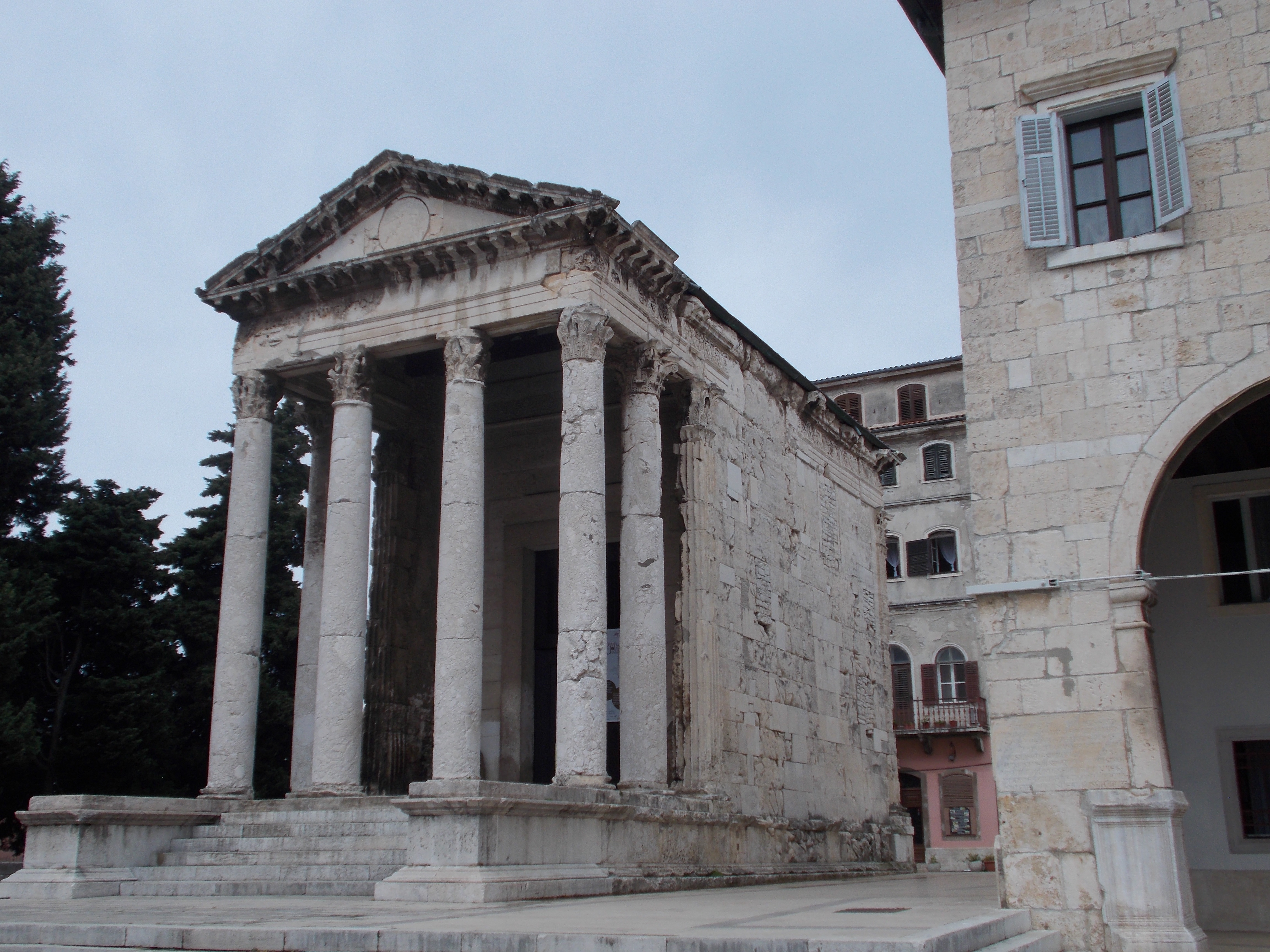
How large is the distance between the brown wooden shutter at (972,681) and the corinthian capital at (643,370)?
19609 mm

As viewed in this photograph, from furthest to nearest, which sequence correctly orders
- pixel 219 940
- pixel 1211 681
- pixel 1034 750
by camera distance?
pixel 1211 681
pixel 1034 750
pixel 219 940

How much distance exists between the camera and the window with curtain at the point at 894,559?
35634 mm

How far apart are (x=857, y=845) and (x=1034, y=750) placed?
12.9 m

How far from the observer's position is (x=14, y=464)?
72.9 feet

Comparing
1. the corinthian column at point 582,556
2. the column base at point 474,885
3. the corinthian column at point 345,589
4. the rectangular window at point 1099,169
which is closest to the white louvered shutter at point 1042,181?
the rectangular window at point 1099,169

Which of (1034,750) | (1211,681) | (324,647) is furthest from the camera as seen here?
(324,647)

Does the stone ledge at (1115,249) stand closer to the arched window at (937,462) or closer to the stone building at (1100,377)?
the stone building at (1100,377)

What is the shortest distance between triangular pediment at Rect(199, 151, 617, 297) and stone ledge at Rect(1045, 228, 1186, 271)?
667cm

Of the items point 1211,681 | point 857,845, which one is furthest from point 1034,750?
point 857,845

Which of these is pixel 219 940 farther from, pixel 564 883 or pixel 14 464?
pixel 14 464

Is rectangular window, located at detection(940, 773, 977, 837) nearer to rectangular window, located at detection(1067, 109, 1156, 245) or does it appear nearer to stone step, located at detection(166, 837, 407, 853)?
stone step, located at detection(166, 837, 407, 853)

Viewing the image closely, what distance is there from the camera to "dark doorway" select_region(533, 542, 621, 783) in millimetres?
19172

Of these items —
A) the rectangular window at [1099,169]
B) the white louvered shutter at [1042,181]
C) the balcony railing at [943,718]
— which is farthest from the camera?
the balcony railing at [943,718]

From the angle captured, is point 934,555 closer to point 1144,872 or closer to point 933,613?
point 933,613
